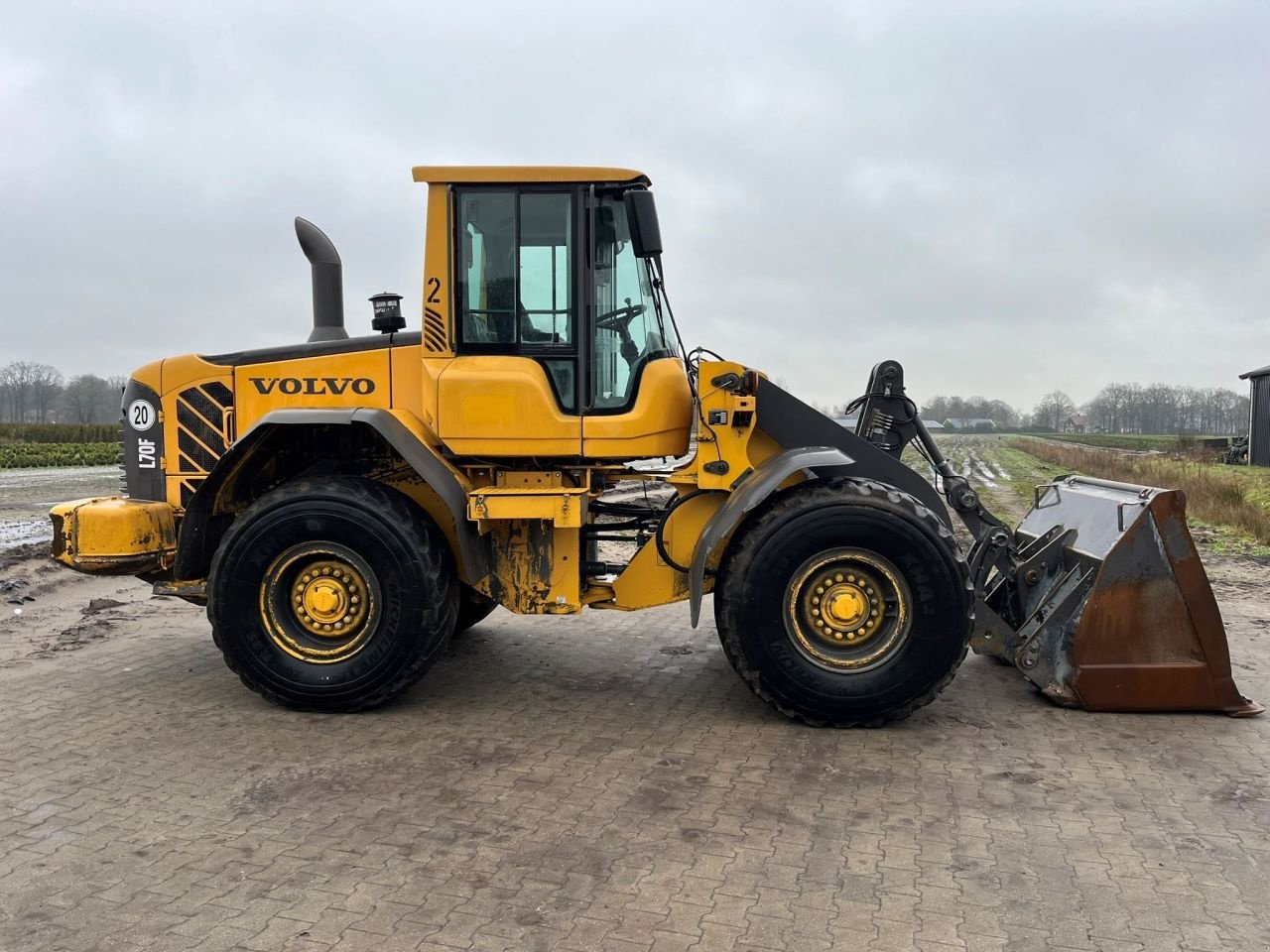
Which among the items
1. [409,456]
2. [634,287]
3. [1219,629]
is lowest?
[1219,629]

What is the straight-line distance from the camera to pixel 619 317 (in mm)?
5379

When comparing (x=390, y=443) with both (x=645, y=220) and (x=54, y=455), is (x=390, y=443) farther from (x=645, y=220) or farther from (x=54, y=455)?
(x=54, y=455)

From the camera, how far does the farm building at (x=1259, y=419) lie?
105 feet

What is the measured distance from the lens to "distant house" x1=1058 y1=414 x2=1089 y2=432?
122 metres

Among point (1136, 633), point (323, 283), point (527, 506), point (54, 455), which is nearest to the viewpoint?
point (1136, 633)

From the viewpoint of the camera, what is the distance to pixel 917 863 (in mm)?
3455

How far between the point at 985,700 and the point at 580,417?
296cm

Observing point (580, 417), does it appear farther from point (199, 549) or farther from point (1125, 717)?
point (1125, 717)

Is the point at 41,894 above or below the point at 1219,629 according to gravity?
below

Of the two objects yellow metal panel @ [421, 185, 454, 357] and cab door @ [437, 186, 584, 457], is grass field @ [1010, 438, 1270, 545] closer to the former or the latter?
cab door @ [437, 186, 584, 457]

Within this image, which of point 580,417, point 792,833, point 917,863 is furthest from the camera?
point 580,417

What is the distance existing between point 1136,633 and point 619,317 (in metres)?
3.43

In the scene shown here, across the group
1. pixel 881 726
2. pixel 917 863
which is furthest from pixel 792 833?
Result: pixel 881 726

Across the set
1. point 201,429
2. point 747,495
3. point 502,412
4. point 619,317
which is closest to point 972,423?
point 619,317
